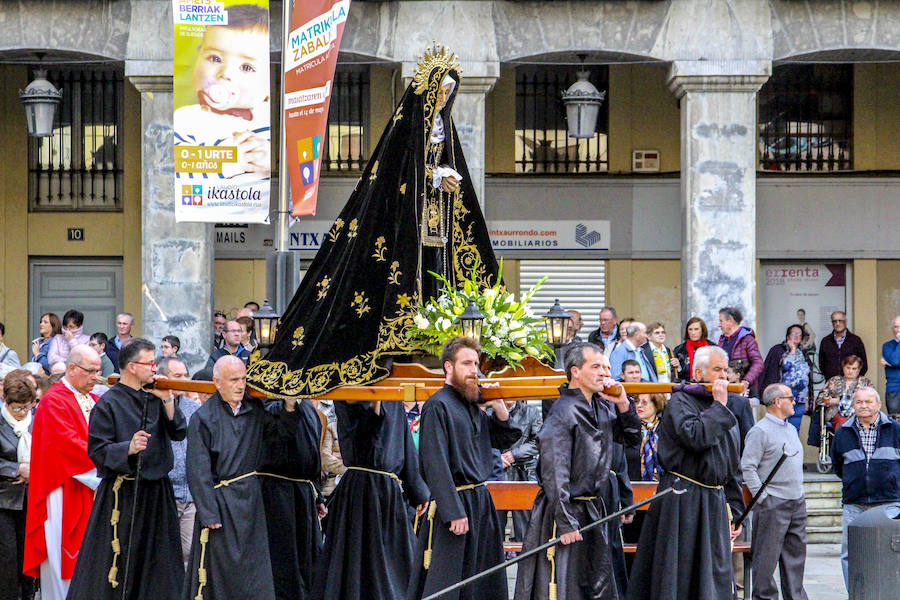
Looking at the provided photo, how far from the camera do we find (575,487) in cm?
929

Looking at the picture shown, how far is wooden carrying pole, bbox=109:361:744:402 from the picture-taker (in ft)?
30.4

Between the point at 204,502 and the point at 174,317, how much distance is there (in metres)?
7.46

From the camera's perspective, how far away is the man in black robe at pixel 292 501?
35.5 feet

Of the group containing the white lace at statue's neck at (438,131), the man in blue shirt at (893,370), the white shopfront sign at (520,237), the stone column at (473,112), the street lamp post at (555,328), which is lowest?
the man in blue shirt at (893,370)

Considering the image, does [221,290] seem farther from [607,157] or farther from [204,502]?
[204,502]

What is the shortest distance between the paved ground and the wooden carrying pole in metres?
4.03

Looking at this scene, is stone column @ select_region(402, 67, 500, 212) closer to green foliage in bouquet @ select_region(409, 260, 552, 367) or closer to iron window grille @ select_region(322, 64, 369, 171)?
iron window grille @ select_region(322, 64, 369, 171)

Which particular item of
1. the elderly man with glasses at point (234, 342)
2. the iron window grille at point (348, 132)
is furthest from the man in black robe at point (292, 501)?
the iron window grille at point (348, 132)

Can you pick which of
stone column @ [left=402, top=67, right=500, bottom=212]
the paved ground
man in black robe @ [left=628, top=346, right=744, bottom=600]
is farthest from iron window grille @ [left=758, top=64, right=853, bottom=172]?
man in black robe @ [left=628, top=346, right=744, bottom=600]

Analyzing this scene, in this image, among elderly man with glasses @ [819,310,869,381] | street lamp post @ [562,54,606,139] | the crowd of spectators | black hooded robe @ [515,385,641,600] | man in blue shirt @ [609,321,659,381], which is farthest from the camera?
elderly man with glasses @ [819,310,869,381]

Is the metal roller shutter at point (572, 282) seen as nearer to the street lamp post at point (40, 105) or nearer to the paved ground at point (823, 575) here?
the paved ground at point (823, 575)

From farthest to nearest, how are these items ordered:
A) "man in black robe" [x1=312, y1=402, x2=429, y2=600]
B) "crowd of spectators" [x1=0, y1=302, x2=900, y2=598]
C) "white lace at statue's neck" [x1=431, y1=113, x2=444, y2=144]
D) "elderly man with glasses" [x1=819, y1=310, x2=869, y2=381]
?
"elderly man with glasses" [x1=819, y1=310, x2=869, y2=381] → "crowd of spectators" [x1=0, y1=302, x2=900, y2=598] → "man in black robe" [x1=312, y1=402, x2=429, y2=600] → "white lace at statue's neck" [x1=431, y1=113, x2=444, y2=144]

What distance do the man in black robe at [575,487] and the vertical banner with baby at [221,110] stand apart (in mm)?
6720

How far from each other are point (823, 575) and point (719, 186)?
5055 mm
